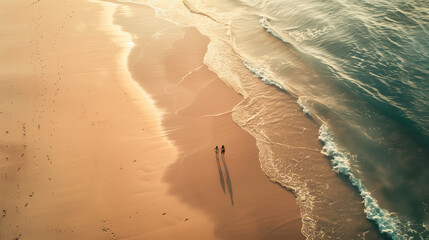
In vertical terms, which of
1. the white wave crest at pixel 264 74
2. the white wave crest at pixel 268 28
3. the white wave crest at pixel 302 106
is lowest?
the white wave crest at pixel 302 106

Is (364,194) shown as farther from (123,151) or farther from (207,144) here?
(123,151)

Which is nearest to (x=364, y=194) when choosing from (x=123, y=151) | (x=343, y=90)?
(x=343, y=90)

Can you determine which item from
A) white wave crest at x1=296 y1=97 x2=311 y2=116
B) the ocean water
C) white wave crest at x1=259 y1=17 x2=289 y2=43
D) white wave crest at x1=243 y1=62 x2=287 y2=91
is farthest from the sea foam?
white wave crest at x1=259 y1=17 x2=289 y2=43

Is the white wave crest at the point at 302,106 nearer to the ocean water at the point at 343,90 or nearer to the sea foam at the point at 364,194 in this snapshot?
the ocean water at the point at 343,90

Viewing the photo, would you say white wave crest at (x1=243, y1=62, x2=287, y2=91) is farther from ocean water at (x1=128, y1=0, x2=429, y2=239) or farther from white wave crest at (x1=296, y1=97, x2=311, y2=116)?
white wave crest at (x1=296, y1=97, x2=311, y2=116)

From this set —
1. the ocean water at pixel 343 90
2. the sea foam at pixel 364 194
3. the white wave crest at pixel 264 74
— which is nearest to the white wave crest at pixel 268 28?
the ocean water at pixel 343 90

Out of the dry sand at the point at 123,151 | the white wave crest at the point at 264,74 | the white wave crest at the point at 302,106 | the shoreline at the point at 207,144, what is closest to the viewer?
the dry sand at the point at 123,151
